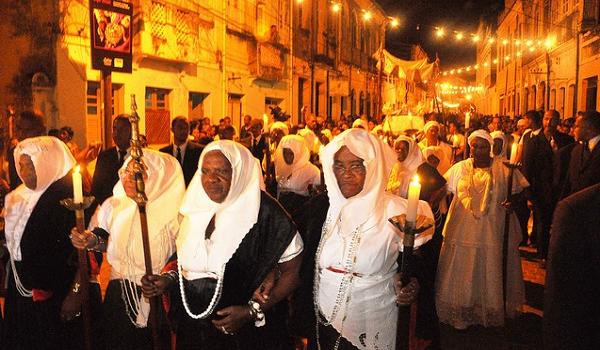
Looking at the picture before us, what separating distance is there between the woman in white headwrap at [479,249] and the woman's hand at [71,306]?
3697 millimetres

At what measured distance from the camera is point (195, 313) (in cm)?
343

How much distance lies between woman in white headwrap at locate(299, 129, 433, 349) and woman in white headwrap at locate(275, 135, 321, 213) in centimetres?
453

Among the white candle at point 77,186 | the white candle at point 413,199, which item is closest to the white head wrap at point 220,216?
the white candle at point 77,186

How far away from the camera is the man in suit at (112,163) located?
636 centimetres

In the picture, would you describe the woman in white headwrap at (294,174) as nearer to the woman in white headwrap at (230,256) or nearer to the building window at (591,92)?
the woman in white headwrap at (230,256)

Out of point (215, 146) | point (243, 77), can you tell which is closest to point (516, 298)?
point (215, 146)

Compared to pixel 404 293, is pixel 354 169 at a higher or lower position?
higher

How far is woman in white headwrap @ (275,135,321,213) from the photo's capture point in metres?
8.40

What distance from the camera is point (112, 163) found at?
653 centimetres

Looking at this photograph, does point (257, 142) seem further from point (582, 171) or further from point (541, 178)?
point (582, 171)

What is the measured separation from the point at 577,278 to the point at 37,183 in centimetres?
362

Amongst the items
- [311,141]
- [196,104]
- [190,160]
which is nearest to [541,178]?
[311,141]

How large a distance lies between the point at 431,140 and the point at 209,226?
21.8 ft

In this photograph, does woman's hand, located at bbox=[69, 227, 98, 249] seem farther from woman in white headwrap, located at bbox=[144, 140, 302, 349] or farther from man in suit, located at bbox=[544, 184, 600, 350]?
man in suit, located at bbox=[544, 184, 600, 350]
